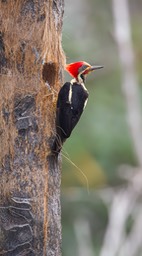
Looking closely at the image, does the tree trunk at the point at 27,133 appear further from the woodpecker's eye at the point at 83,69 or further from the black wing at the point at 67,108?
the woodpecker's eye at the point at 83,69

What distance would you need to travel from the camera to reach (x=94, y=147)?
12016 mm

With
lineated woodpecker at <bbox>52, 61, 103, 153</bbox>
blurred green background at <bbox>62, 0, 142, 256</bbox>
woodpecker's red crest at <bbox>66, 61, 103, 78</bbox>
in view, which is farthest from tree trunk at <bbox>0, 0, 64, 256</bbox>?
blurred green background at <bbox>62, 0, 142, 256</bbox>

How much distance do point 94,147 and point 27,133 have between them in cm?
656

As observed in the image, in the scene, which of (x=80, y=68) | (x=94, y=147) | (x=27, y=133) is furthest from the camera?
(x=94, y=147)

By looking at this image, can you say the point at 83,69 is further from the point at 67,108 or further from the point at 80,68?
the point at 67,108

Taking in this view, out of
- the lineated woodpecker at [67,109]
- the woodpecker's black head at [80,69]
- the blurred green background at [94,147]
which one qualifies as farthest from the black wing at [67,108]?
the blurred green background at [94,147]

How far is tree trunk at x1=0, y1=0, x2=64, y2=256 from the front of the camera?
5.41m

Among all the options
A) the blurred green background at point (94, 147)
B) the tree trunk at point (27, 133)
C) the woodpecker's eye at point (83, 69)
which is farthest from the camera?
the blurred green background at point (94, 147)

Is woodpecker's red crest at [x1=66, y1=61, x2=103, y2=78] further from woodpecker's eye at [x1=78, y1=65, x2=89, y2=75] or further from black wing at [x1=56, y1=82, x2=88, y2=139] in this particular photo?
black wing at [x1=56, y1=82, x2=88, y2=139]

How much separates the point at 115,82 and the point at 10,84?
29.1ft

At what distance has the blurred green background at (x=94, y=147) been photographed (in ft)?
38.6

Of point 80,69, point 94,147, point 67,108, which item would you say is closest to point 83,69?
point 80,69

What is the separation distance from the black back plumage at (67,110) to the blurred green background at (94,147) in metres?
5.13

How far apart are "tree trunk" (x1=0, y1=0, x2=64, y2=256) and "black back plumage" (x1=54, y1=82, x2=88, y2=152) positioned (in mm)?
64
